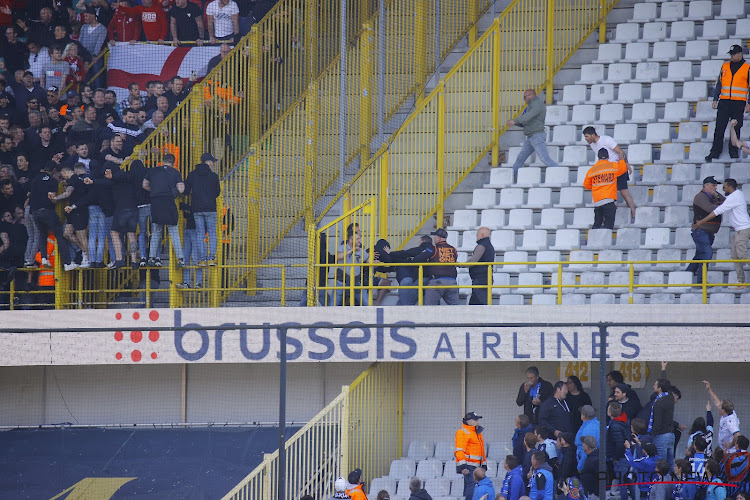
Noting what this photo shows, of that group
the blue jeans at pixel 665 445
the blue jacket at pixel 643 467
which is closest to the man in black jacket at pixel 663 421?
the blue jeans at pixel 665 445

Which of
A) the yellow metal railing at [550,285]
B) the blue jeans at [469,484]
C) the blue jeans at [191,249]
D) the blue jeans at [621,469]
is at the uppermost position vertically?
the blue jeans at [191,249]

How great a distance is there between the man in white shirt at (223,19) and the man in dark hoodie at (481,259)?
6.97 metres

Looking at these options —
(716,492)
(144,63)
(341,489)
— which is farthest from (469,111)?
(716,492)

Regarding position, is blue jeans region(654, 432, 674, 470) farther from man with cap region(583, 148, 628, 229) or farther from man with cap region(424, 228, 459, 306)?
man with cap region(583, 148, 628, 229)

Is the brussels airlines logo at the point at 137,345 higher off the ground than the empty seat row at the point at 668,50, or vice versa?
the empty seat row at the point at 668,50

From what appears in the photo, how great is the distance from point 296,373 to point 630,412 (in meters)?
4.62

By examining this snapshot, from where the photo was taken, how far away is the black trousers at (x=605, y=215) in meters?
16.0

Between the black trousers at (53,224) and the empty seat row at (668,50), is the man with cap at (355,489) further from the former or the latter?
the empty seat row at (668,50)

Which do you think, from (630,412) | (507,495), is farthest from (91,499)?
(630,412)

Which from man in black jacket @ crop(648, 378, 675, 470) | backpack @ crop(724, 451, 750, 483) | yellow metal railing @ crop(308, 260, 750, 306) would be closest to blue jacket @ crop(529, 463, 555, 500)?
man in black jacket @ crop(648, 378, 675, 470)

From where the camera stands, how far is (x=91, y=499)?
47.5 feet

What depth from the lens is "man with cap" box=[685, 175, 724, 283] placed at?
49.1ft

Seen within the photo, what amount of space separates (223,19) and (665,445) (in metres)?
10.8

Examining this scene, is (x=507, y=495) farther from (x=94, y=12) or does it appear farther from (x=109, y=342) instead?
(x=94, y=12)
